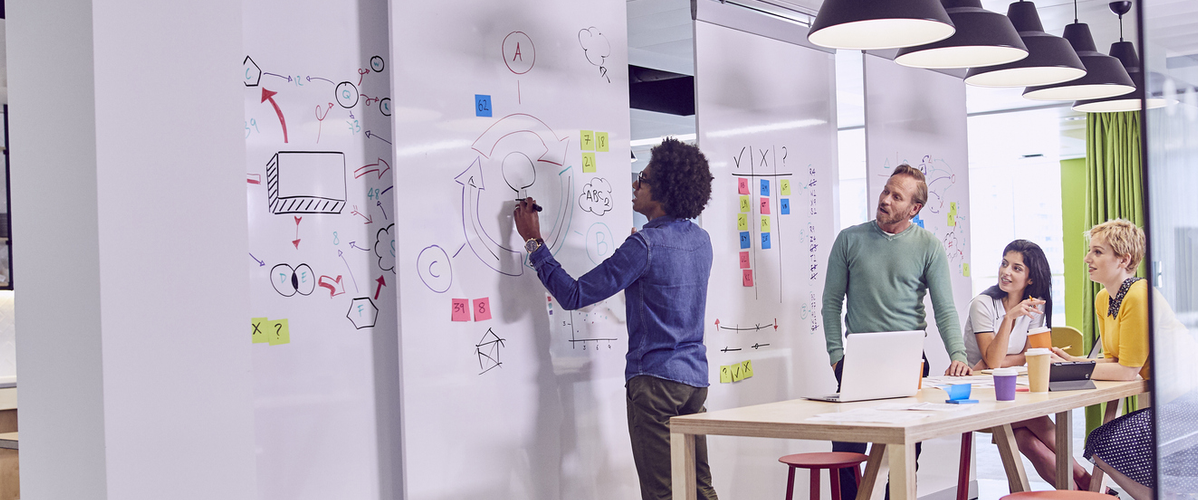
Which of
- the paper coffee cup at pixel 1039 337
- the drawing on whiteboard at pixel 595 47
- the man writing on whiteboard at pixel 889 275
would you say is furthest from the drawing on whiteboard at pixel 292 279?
the paper coffee cup at pixel 1039 337

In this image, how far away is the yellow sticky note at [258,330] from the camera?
2572 millimetres

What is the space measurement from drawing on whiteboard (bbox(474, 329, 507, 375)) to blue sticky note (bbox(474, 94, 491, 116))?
0.67m

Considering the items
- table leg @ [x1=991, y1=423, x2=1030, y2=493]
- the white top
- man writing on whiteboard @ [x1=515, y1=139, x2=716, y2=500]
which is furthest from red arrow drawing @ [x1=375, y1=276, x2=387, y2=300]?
the white top

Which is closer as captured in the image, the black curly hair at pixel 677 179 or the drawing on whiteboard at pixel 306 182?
the drawing on whiteboard at pixel 306 182

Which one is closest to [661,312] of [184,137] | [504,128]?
[504,128]

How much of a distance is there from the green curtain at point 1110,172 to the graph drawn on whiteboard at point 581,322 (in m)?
6.64

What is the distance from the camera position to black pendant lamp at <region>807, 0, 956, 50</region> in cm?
268

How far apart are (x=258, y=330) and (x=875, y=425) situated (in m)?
1.57

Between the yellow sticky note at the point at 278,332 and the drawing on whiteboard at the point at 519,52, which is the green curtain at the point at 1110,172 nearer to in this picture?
the drawing on whiteboard at the point at 519,52

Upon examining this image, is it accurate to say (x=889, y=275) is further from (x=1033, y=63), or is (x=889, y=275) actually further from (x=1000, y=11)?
(x=1000, y=11)

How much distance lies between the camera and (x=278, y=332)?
2621 millimetres

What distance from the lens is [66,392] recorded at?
2.08m

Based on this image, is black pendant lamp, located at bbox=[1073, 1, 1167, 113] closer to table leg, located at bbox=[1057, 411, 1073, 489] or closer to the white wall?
table leg, located at bbox=[1057, 411, 1073, 489]

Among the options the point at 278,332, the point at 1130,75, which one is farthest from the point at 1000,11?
the point at 278,332
